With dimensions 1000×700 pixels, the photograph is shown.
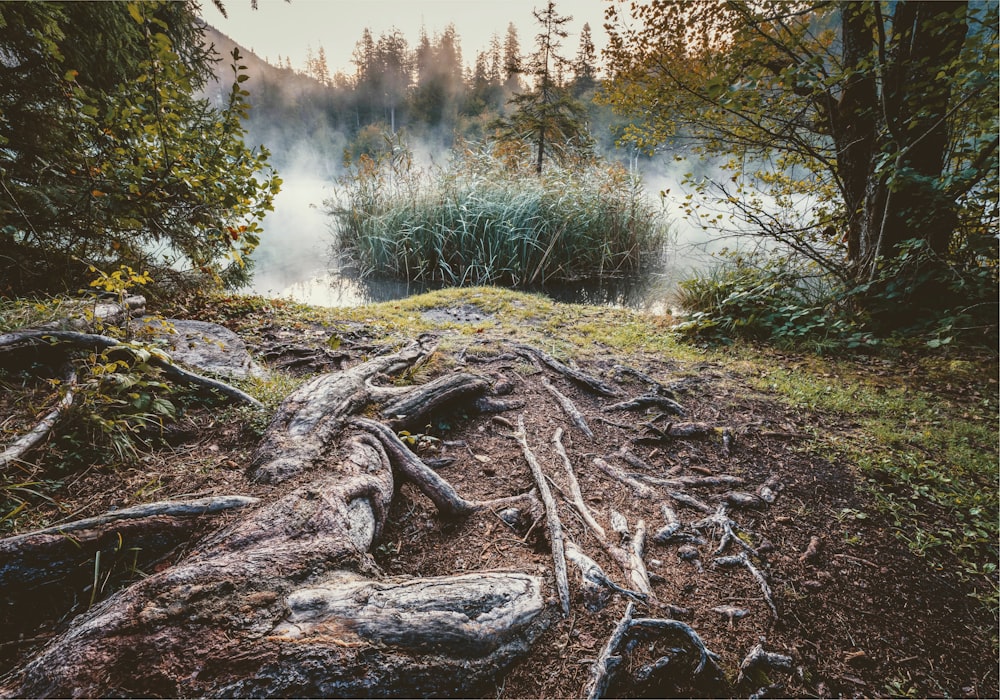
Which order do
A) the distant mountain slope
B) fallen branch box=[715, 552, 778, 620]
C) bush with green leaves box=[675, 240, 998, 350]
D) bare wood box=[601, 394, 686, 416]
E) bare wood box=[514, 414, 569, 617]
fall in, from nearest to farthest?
bare wood box=[514, 414, 569, 617] → fallen branch box=[715, 552, 778, 620] → bare wood box=[601, 394, 686, 416] → bush with green leaves box=[675, 240, 998, 350] → the distant mountain slope

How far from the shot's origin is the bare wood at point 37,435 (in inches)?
70.4

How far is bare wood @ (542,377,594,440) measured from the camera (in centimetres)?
307

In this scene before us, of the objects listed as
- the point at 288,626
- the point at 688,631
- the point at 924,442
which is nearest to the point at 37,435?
the point at 288,626

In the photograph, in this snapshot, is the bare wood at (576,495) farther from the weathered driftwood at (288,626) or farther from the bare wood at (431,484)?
the weathered driftwood at (288,626)

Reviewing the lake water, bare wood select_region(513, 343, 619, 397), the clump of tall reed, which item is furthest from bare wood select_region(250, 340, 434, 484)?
the clump of tall reed

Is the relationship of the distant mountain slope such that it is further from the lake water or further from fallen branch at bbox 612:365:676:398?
fallen branch at bbox 612:365:676:398

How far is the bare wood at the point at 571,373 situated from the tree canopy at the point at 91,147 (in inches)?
99.1

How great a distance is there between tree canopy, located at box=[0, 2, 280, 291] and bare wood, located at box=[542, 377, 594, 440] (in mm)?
2579

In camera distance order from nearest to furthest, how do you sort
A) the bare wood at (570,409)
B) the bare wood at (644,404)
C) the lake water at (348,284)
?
1. the bare wood at (570,409)
2. the bare wood at (644,404)
3. the lake water at (348,284)

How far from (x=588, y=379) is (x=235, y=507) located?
275 centimetres

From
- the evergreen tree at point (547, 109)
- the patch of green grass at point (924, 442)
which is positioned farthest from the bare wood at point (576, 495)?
the evergreen tree at point (547, 109)

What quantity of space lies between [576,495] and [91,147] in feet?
14.6

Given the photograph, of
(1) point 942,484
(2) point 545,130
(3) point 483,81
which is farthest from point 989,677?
(3) point 483,81

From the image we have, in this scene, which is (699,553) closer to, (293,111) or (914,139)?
(914,139)
